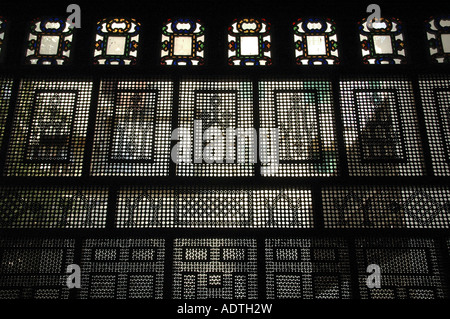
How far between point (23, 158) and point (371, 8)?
4.38 meters

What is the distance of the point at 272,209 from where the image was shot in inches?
159

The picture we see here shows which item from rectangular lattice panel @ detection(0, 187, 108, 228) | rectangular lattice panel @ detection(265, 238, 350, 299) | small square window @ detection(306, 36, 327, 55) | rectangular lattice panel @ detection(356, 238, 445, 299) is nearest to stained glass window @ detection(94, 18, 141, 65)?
rectangular lattice panel @ detection(0, 187, 108, 228)

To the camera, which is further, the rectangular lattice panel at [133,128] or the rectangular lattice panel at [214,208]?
the rectangular lattice panel at [133,128]

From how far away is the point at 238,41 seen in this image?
15.4 ft

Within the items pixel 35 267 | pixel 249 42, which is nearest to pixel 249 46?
pixel 249 42

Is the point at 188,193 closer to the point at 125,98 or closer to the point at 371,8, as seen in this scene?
the point at 125,98

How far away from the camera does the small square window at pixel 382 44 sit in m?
4.64

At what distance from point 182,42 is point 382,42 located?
7.85ft

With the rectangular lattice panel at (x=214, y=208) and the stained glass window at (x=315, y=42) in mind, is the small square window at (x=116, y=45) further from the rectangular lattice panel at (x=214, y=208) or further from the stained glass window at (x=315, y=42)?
the stained glass window at (x=315, y=42)

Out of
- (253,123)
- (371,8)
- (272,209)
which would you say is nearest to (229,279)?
(272,209)

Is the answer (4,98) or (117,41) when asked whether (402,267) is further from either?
(4,98)

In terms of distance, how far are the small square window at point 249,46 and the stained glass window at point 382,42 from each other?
49.2 inches

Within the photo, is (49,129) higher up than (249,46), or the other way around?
(249,46)

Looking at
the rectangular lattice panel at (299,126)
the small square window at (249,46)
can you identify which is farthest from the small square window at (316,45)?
the small square window at (249,46)
